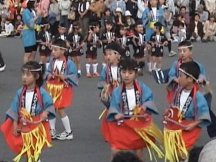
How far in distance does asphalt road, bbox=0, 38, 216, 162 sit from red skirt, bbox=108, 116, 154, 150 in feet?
3.79

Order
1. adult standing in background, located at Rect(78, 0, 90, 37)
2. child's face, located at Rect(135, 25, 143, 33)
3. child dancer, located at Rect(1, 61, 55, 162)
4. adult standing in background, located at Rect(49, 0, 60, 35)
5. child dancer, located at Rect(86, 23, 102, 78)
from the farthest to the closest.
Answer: adult standing in background, located at Rect(49, 0, 60, 35), adult standing in background, located at Rect(78, 0, 90, 37), child's face, located at Rect(135, 25, 143, 33), child dancer, located at Rect(86, 23, 102, 78), child dancer, located at Rect(1, 61, 55, 162)

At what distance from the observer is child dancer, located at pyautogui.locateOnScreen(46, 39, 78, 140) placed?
777 cm

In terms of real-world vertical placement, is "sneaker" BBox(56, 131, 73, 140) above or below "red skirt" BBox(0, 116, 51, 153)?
below

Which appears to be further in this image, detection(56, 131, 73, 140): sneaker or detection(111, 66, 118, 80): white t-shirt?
detection(56, 131, 73, 140): sneaker

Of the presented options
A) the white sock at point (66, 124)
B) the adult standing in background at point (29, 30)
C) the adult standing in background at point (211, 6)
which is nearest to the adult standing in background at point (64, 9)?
the adult standing in background at point (211, 6)

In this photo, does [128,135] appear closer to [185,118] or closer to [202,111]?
[185,118]

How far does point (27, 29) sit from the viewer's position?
39.5 feet

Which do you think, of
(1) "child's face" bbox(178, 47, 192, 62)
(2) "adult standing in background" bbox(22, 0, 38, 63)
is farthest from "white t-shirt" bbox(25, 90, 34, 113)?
(2) "adult standing in background" bbox(22, 0, 38, 63)

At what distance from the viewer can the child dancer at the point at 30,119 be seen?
5.99 meters

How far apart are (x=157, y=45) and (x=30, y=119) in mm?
6513

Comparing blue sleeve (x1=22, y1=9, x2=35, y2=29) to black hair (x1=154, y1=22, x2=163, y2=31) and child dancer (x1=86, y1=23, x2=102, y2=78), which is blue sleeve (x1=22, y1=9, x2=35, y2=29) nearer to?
child dancer (x1=86, y1=23, x2=102, y2=78)

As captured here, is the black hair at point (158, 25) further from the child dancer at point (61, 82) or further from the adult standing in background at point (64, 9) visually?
the adult standing in background at point (64, 9)

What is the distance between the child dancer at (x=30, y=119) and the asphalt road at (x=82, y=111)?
1069 millimetres

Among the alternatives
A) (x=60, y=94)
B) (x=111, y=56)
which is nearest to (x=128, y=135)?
(x=111, y=56)
